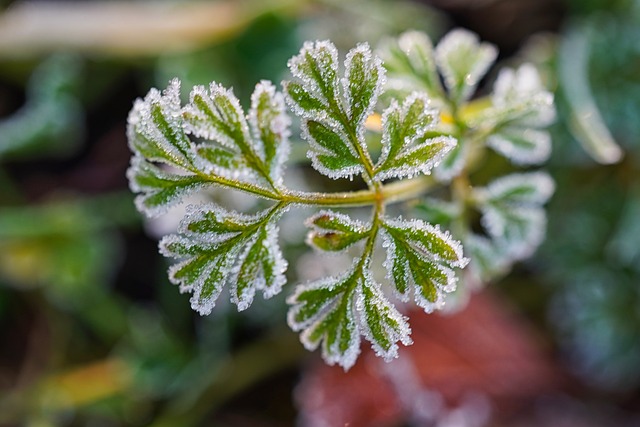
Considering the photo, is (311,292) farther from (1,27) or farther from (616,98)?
(1,27)

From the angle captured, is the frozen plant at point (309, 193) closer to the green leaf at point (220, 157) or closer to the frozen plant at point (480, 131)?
the green leaf at point (220, 157)

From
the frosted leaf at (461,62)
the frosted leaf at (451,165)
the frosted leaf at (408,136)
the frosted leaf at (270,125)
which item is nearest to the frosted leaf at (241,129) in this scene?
the frosted leaf at (270,125)

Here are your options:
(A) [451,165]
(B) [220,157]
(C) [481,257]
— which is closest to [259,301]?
(C) [481,257]

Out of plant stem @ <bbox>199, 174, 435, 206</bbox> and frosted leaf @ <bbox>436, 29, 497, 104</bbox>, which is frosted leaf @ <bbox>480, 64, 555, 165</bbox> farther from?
plant stem @ <bbox>199, 174, 435, 206</bbox>

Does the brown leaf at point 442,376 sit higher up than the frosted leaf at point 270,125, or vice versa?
the frosted leaf at point 270,125

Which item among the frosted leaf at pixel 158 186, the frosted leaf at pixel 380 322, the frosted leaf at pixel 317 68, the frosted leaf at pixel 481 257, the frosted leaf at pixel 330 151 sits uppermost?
the frosted leaf at pixel 317 68

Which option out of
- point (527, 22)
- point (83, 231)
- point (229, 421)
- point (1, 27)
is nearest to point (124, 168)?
point (83, 231)

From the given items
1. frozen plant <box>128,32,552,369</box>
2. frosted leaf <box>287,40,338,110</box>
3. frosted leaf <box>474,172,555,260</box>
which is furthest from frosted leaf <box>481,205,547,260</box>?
frosted leaf <box>287,40,338,110</box>
